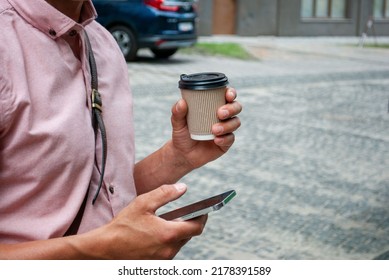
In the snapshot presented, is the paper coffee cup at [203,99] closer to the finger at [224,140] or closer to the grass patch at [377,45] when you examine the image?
the finger at [224,140]

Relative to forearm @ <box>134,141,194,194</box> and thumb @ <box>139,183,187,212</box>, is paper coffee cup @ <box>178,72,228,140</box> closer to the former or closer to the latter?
forearm @ <box>134,141,194,194</box>

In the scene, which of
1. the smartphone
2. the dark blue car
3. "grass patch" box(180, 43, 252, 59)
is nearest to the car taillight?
the dark blue car

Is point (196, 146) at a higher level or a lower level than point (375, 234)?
higher

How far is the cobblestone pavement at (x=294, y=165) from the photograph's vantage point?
182 inches

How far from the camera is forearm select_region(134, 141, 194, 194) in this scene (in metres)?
2.04

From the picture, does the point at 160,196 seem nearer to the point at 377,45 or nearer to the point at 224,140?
the point at 224,140

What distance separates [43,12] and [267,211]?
3.83 meters

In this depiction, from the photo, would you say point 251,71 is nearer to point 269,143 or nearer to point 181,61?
point 181,61

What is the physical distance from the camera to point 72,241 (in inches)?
58.7

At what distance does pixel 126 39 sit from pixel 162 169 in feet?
40.2

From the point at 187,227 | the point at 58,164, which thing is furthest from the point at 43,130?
the point at 187,227

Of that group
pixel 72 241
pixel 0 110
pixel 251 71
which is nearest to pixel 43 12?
Answer: pixel 0 110

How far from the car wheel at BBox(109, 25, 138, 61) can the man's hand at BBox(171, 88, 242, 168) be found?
12222mm

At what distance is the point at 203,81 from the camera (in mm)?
1756
